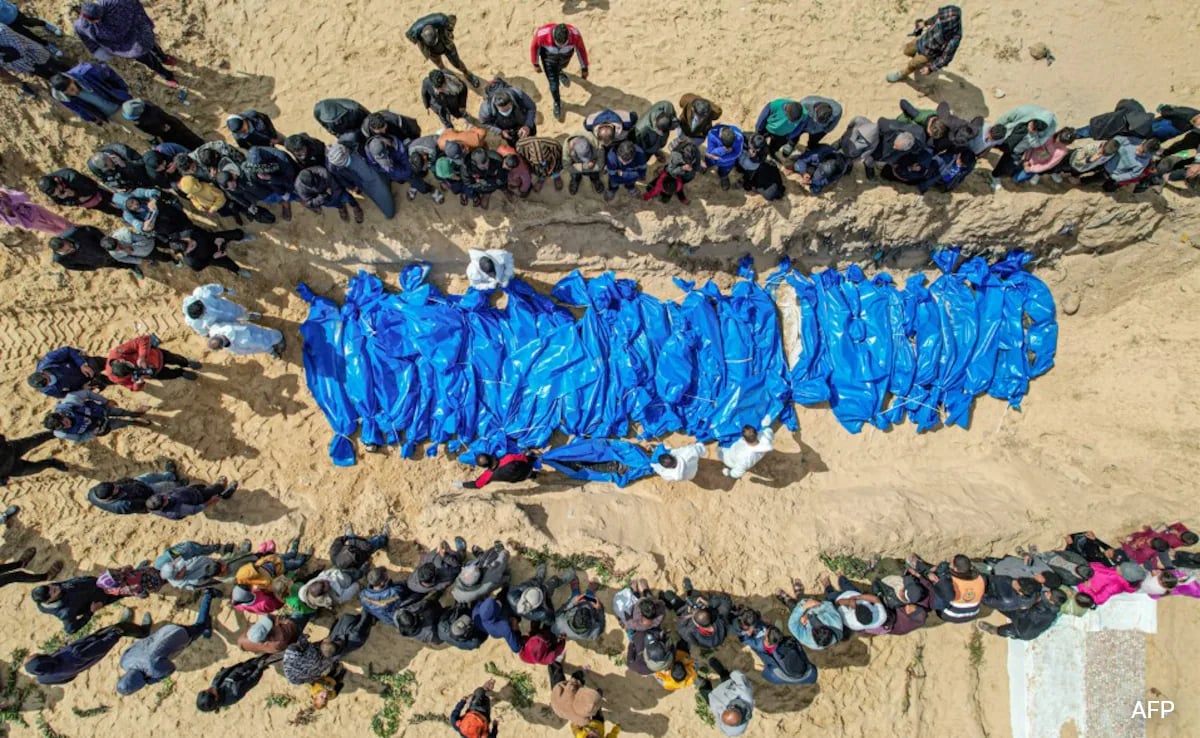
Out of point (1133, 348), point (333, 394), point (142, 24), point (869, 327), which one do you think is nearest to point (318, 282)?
point (333, 394)

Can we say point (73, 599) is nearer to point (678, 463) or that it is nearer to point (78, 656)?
point (78, 656)

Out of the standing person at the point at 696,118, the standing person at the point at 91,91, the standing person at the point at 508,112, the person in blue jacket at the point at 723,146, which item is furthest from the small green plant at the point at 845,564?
the standing person at the point at 91,91

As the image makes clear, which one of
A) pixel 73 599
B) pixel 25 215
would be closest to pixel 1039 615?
pixel 73 599

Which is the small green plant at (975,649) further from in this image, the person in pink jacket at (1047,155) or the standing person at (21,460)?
the standing person at (21,460)

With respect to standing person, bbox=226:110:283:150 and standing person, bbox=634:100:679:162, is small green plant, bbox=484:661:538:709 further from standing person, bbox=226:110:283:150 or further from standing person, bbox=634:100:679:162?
standing person, bbox=226:110:283:150

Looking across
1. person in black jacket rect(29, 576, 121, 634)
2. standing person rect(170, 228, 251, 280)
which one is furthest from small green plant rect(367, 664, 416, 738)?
standing person rect(170, 228, 251, 280)

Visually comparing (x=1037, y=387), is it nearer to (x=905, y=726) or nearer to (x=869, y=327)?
(x=869, y=327)
